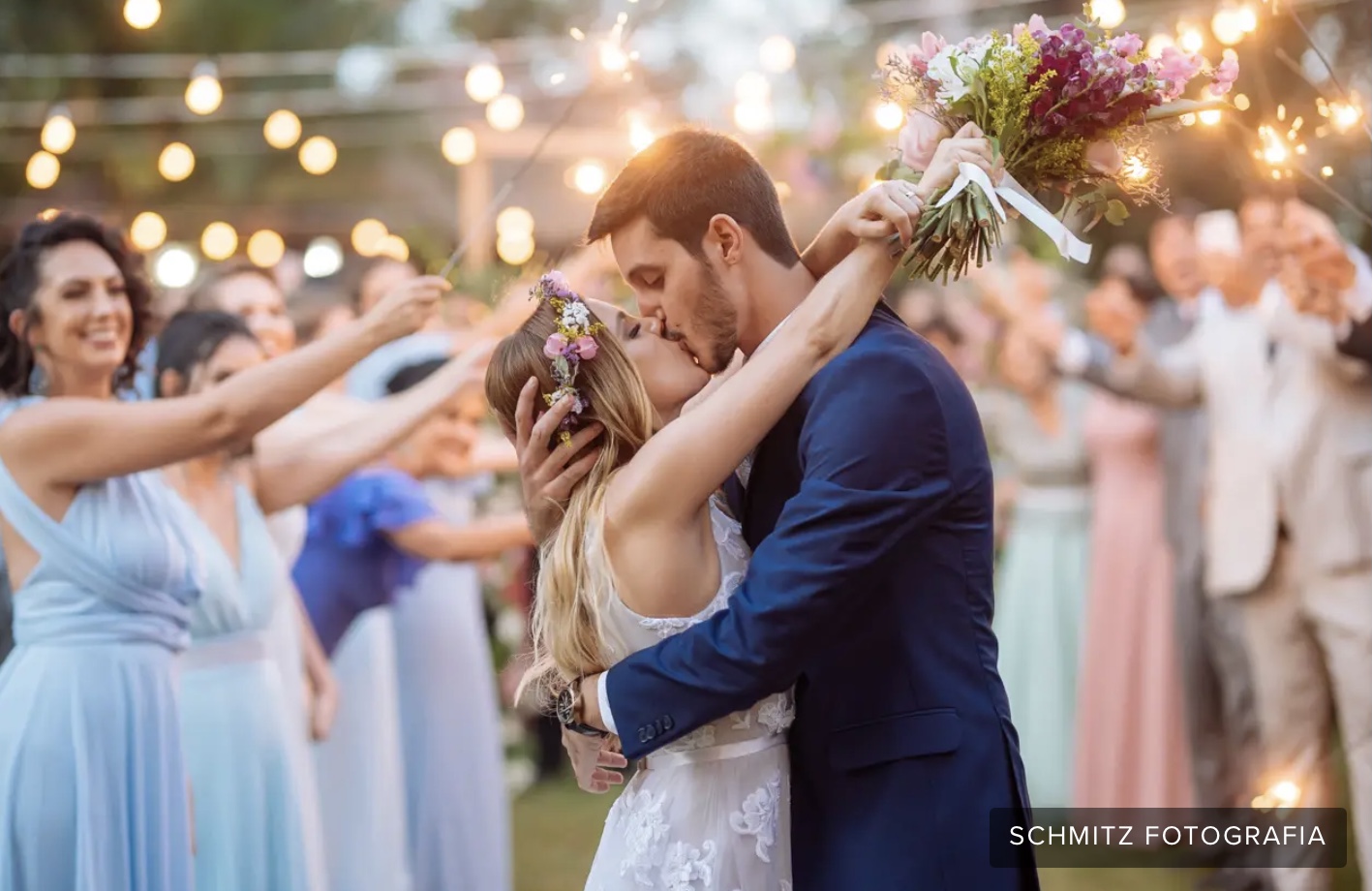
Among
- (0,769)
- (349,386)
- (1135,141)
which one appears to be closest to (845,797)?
(1135,141)

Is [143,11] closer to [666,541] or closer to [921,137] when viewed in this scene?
[921,137]

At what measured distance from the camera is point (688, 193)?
9.06 ft

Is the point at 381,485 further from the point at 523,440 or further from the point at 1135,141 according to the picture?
the point at 1135,141

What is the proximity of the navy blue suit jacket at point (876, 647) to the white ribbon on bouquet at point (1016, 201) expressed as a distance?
272 millimetres

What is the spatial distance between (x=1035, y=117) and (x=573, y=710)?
4.22ft

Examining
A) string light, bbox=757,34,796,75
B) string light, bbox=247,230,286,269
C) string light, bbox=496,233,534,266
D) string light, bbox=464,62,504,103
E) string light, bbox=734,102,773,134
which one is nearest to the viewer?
string light, bbox=496,233,534,266

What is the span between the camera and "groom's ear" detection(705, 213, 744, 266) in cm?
276

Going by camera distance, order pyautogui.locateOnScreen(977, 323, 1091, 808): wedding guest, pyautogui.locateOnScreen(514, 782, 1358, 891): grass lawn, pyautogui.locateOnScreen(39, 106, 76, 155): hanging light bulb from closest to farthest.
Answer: pyautogui.locateOnScreen(39, 106, 76, 155): hanging light bulb → pyautogui.locateOnScreen(514, 782, 1358, 891): grass lawn → pyautogui.locateOnScreen(977, 323, 1091, 808): wedding guest

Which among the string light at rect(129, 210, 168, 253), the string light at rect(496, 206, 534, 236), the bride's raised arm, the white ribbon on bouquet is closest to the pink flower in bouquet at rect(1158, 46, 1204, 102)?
the white ribbon on bouquet

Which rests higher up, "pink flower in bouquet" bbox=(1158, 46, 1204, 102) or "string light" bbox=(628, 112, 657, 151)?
"string light" bbox=(628, 112, 657, 151)

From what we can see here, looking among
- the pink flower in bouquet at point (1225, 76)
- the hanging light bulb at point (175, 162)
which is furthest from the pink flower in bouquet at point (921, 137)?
the hanging light bulb at point (175, 162)

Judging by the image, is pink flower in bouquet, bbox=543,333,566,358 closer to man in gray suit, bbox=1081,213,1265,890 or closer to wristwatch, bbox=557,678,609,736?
wristwatch, bbox=557,678,609,736

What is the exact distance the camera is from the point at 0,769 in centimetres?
346

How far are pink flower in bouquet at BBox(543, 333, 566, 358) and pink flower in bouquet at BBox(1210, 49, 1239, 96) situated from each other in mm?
1288
